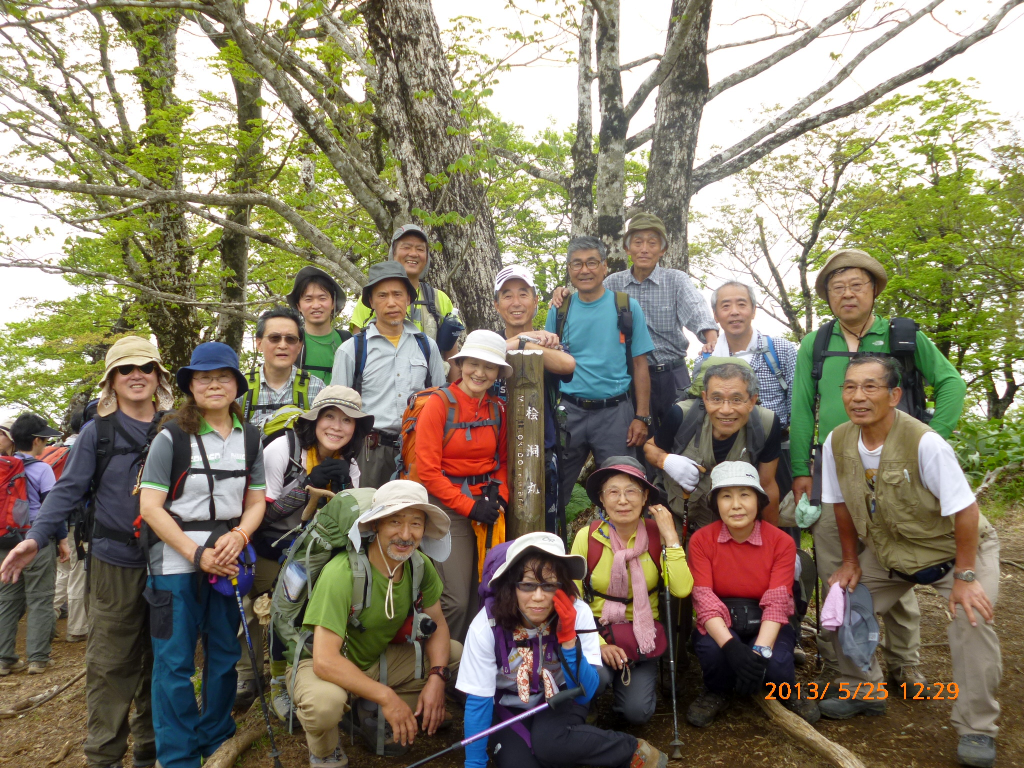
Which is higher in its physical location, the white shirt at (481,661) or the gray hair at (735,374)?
the gray hair at (735,374)

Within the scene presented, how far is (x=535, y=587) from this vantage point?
3564 mm

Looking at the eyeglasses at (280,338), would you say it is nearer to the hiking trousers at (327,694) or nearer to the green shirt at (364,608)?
the green shirt at (364,608)

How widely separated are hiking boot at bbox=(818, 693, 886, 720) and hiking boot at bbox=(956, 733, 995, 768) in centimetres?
62

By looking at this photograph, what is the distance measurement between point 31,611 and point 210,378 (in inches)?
222

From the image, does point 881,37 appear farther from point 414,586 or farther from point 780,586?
point 414,586

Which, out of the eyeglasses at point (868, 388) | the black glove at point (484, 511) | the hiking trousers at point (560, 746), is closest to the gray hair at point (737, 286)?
the eyeglasses at point (868, 388)

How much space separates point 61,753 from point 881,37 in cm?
1263

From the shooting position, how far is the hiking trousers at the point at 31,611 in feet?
24.1

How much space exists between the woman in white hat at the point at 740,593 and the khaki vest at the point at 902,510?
55 cm

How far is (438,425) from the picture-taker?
4.38 metres

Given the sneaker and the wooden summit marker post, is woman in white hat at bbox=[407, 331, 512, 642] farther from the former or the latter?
the sneaker

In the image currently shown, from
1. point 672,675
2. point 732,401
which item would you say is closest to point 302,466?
point 672,675

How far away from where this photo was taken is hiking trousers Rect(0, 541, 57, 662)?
733 cm

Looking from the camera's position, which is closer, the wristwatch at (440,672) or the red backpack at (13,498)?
the wristwatch at (440,672)
